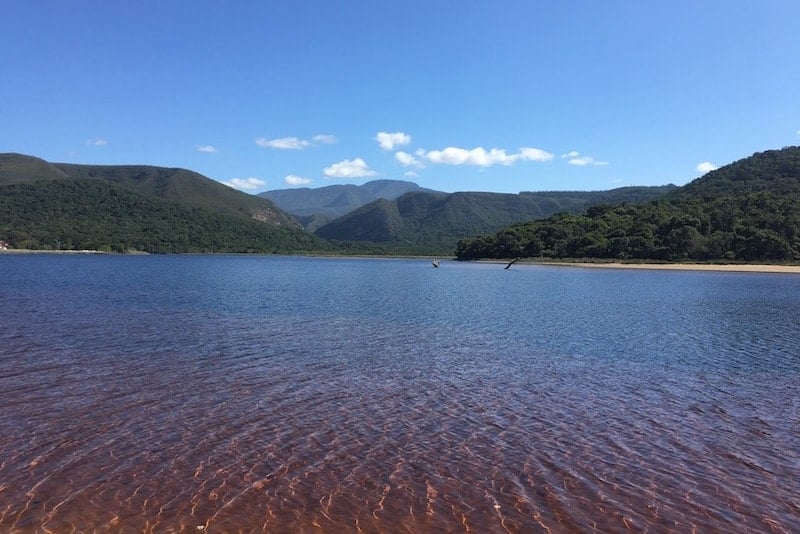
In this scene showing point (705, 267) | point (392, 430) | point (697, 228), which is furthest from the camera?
point (697, 228)

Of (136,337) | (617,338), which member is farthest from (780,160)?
(136,337)

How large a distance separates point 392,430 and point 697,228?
139 m

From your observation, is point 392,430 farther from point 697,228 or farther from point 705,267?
point 697,228

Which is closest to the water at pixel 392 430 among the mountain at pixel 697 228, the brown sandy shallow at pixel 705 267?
the brown sandy shallow at pixel 705 267

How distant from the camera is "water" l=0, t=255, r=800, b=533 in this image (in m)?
8.63

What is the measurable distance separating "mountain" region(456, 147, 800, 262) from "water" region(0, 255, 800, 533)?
10723 centimetres

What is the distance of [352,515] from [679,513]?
4.95m

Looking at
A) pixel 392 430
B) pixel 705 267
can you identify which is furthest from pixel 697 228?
pixel 392 430

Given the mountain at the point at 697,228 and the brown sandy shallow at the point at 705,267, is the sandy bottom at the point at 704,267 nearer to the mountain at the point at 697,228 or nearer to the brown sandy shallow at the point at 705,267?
the brown sandy shallow at the point at 705,267

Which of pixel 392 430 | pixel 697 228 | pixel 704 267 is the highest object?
pixel 697 228

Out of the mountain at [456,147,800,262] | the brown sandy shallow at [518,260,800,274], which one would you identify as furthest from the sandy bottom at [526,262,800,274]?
the mountain at [456,147,800,262]

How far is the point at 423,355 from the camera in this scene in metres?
21.8

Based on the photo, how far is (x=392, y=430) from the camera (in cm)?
1257

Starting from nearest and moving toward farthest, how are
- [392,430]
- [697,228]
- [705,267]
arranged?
[392,430] < [705,267] < [697,228]
